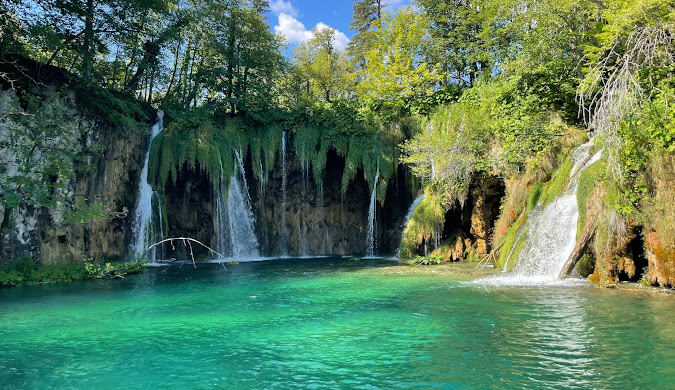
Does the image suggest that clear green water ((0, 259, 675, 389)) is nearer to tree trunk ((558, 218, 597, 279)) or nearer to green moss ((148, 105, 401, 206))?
tree trunk ((558, 218, 597, 279))

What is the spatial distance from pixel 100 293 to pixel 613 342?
11.6m

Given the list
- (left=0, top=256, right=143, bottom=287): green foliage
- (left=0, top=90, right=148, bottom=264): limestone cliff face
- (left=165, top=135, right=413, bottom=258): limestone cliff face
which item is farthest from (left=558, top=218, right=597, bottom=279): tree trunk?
(left=0, top=90, right=148, bottom=264): limestone cliff face

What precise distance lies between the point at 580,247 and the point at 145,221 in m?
16.6

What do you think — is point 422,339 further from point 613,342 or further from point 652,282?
point 652,282

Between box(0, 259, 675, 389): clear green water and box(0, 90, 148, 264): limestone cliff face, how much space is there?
4854mm

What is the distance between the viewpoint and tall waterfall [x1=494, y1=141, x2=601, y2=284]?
12273 mm

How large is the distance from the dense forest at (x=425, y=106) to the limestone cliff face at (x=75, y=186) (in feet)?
0.76

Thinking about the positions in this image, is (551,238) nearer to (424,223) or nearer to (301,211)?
(424,223)

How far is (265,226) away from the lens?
24.0 meters

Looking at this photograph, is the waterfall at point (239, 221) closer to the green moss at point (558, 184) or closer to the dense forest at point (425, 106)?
the dense forest at point (425, 106)

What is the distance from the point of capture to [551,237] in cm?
1261

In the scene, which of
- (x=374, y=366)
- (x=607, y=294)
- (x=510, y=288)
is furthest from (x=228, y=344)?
(x=607, y=294)

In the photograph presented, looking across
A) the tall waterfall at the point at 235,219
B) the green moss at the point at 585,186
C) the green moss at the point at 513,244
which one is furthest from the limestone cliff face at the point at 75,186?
the green moss at the point at 585,186

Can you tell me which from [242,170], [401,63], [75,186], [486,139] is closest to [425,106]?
[401,63]
